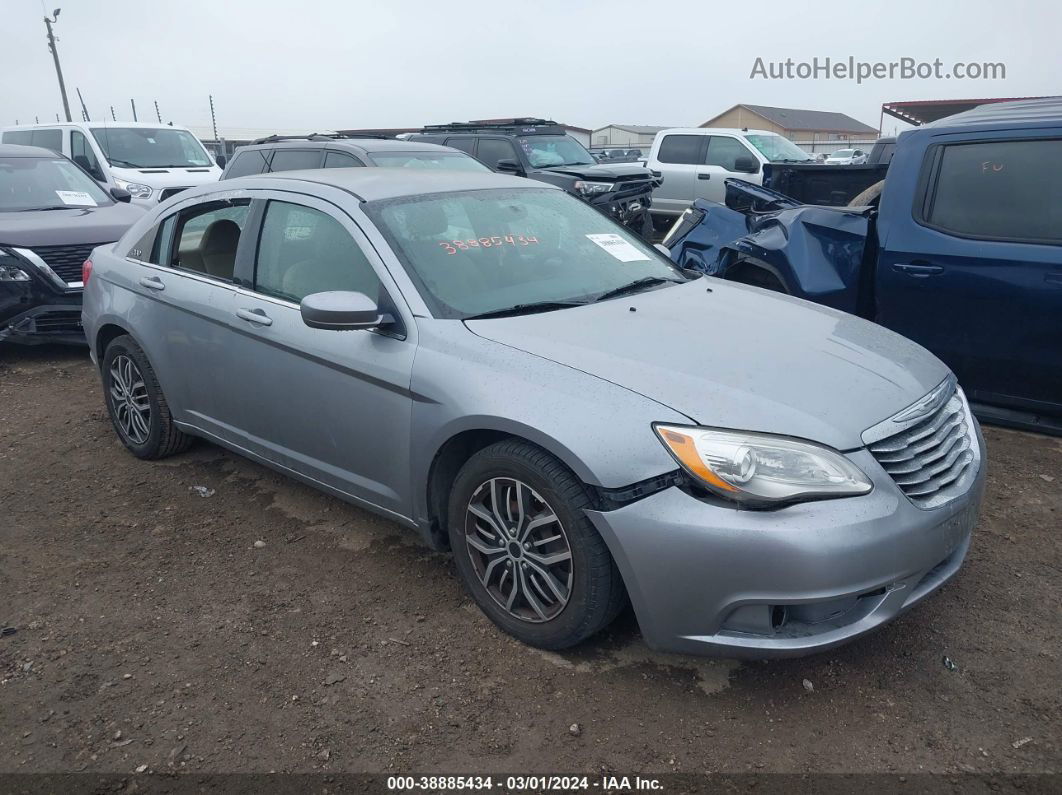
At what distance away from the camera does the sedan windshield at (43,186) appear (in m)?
7.43

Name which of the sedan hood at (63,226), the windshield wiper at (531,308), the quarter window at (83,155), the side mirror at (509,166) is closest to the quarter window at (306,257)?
the windshield wiper at (531,308)

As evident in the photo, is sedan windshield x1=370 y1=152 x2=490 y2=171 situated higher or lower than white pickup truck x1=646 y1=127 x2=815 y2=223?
higher

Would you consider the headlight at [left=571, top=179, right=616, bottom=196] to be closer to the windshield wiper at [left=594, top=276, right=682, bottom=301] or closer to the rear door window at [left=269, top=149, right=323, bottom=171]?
the rear door window at [left=269, top=149, right=323, bottom=171]

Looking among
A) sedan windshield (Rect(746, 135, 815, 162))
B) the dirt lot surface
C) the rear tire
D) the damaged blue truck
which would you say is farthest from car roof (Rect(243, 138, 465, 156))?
sedan windshield (Rect(746, 135, 815, 162))

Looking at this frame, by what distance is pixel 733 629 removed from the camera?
2.52 m

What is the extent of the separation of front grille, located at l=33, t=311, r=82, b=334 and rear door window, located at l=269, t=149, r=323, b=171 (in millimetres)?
2820

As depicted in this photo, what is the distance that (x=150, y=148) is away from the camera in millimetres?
12719

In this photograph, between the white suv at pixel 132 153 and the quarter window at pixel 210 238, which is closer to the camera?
the quarter window at pixel 210 238

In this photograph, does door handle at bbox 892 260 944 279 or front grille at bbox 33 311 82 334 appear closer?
door handle at bbox 892 260 944 279

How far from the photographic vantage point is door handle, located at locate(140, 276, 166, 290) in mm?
4277

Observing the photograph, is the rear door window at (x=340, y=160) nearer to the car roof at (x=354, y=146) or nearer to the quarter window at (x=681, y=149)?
the car roof at (x=354, y=146)

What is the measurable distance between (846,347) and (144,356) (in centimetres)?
350

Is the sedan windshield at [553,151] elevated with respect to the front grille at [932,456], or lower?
lower

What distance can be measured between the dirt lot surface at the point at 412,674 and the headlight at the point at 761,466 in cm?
74
